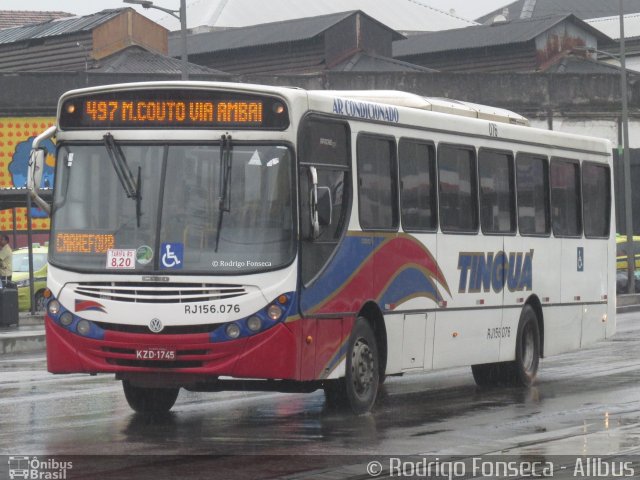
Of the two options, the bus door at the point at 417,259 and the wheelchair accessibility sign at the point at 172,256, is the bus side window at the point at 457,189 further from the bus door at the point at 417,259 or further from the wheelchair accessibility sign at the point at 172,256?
the wheelchair accessibility sign at the point at 172,256

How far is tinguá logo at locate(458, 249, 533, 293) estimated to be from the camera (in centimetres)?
1553

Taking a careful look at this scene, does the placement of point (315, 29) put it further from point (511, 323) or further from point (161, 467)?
point (161, 467)

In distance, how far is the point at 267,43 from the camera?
211ft

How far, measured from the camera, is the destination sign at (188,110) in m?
12.4

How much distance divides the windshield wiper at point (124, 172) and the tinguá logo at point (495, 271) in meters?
4.13

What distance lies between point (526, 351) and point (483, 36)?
5146 cm

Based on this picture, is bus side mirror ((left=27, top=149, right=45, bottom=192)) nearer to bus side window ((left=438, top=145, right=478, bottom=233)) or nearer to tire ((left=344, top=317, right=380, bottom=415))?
tire ((left=344, top=317, right=380, bottom=415))

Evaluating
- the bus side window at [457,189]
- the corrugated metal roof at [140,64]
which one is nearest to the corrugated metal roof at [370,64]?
the corrugated metal roof at [140,64]

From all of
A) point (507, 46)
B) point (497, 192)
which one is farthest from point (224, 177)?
point (507, 46)

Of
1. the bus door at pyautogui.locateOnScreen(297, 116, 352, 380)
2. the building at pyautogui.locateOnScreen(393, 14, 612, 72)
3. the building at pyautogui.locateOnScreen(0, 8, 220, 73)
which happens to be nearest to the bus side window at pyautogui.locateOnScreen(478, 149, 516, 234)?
the bus door at pyautogui.locateOnScreen(297, 116, 352, 380)

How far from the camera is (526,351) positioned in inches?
676

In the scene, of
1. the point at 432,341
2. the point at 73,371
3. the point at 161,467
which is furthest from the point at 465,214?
the point at 161,467

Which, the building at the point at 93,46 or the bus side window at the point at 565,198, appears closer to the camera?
the bus side window at the point at 565,198

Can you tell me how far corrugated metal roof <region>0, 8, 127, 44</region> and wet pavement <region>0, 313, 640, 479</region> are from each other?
4276 centimetres
